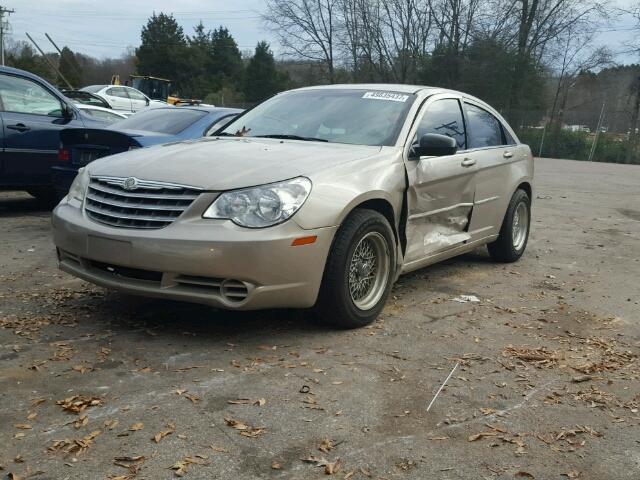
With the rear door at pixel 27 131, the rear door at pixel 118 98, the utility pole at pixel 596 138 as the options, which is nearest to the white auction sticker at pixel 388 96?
the rear door at pixel 27 131

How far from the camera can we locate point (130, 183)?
155 inches

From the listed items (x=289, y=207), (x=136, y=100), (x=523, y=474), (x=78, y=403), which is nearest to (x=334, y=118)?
(x=289, y=207)

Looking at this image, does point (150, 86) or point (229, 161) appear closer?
point (229, 161)

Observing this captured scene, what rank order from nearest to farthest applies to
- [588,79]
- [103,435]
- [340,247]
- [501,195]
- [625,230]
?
[103,435] < [340,247] < [501,195] < [625,230] < [588,79]

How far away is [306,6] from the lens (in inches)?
1994

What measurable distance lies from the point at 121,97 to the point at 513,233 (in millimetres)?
24138

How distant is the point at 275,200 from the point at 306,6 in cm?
4997

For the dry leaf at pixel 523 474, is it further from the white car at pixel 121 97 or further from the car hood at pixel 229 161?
the white car at pixel 121 97

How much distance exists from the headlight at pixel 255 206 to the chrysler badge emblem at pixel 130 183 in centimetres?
50

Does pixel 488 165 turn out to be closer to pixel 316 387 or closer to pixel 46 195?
pixel 316 387

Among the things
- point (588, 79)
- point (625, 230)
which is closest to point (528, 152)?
point (625, 230)

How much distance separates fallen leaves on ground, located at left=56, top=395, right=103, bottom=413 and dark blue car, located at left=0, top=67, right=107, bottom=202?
210 inches

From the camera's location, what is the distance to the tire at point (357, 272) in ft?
13.3

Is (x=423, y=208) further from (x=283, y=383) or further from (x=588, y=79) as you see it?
(x=588, y=79)
